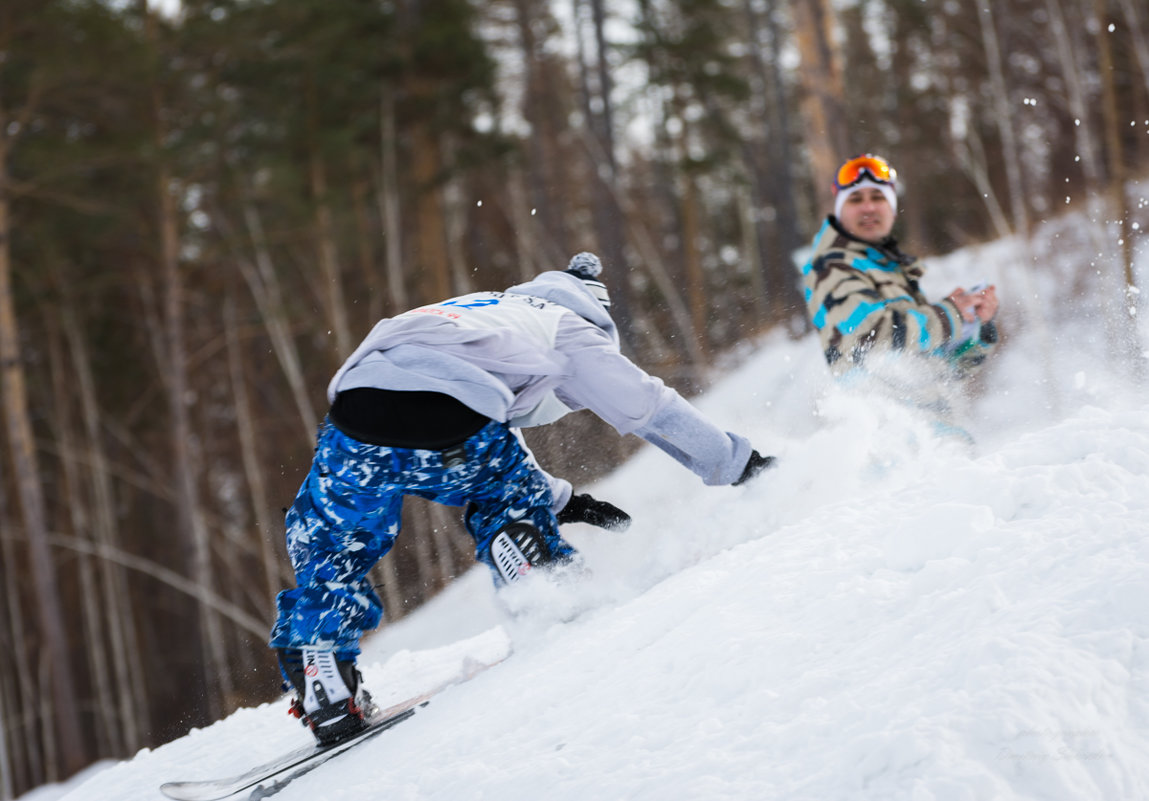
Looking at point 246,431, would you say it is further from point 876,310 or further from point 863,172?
point 876,310

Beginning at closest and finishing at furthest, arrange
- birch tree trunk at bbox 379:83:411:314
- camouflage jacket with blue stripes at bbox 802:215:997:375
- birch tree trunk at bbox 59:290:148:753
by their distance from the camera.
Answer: camouflage jacket with blue stripes at bbox 802:215:997:375 → birch tree trunk at bbox 379:83:411:314 → birch tree trunk at bbox 59:290:148:753

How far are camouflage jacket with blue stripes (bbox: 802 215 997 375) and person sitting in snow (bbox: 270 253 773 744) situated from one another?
2.85ft

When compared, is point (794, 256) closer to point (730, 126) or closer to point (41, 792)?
point (730, 126)

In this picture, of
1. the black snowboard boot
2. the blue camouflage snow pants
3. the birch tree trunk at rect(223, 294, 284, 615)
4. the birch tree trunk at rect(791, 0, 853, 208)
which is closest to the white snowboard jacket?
the blue camouflage snow pants

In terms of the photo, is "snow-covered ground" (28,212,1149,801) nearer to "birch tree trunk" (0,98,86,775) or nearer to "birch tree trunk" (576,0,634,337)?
"birch tree trunk" (0,98,86,775)

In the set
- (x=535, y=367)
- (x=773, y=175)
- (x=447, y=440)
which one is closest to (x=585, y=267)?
(x=535, y=367)

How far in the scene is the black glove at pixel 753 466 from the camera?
2898 millimetres

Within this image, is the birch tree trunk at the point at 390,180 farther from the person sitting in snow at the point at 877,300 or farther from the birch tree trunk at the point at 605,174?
the person sitting in snow at the point at 877,300

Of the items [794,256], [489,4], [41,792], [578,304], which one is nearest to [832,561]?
[578,304]

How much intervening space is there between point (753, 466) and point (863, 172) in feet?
4.98

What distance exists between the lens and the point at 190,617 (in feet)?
56.1

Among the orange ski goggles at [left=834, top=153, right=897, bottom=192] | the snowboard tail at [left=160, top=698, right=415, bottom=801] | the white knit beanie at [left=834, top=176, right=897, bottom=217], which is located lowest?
the snowboard tail at [left=160, top=698, right=415, bottom=801]

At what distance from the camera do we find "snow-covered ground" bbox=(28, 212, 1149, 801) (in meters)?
1.43

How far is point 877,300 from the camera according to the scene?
3436 mm
